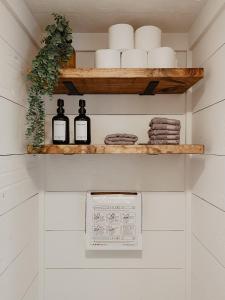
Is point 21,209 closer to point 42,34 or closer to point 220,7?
point 42,34

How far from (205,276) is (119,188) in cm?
57

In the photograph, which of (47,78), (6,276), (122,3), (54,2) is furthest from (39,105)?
(6,276)

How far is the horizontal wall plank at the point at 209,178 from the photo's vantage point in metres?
1.19

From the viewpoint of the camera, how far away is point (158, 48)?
4.42 ft

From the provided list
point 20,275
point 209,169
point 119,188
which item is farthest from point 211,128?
point 20,275

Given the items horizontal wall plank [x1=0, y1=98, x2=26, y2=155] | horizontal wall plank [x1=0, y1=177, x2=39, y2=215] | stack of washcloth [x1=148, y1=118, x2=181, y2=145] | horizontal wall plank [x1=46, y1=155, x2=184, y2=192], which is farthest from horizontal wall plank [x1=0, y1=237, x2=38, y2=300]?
stack of washcloth [x1=148, y1=118, x2=181, y2=145]

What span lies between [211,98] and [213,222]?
1.69 feet

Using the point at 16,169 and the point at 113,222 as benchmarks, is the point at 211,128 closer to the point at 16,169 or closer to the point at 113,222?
the point at 113,222

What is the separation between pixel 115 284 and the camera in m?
1.62

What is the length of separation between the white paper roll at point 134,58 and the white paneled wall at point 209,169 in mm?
281

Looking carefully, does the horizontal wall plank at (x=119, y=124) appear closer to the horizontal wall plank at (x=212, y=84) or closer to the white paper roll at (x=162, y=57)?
the horizontal wall plank at (x=212, y=84)

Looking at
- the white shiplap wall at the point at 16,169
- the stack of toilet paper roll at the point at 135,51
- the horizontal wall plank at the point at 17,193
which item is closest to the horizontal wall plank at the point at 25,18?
the white shiplap wall at the point at 16,169

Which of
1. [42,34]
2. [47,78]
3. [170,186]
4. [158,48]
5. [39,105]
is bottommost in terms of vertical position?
[170,186]

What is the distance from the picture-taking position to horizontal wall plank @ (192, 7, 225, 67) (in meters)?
1.19
